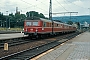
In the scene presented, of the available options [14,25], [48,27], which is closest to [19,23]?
[14,25]

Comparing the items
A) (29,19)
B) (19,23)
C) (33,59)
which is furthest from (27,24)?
(19,23)

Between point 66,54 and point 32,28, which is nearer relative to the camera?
point 66,54

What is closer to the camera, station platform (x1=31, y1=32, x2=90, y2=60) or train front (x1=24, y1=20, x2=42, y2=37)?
station platform (x1=31, y1=32, x2=90, y2=60)

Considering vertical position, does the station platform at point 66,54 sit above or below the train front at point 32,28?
below

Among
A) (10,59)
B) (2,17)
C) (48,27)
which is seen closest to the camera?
(10,59)

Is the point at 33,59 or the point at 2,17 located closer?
the point at 33,59

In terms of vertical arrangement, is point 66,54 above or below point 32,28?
below

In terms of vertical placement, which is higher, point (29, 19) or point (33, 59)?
point (29, 19)

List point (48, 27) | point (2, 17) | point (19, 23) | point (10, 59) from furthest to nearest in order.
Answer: point (2, 17) → point (19, 23) → point (48, 27) → point (10, 59)

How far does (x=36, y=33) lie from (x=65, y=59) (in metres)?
19.2

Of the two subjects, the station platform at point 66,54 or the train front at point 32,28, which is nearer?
the station platform at point 66,54

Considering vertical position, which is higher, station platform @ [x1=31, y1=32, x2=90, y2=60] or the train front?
the train front

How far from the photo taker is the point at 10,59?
12.6m

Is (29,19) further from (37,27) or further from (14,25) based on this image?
(14,25)
